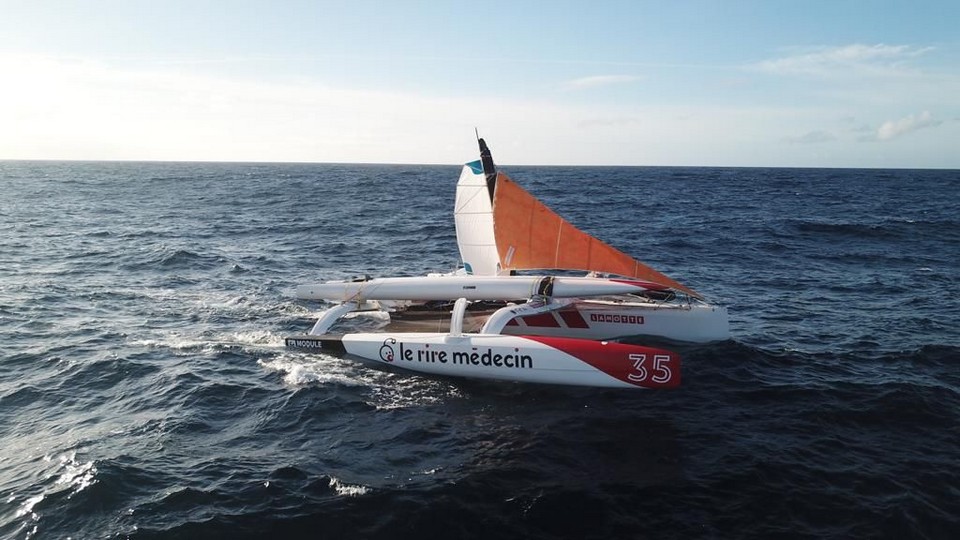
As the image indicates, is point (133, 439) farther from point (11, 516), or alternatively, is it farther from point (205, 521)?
point (205, 521)

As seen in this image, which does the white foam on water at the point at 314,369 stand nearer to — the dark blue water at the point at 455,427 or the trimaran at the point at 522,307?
the dark blue water at the point at 455,427

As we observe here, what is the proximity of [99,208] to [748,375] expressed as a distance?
56.4 m

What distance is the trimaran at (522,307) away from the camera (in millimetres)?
14766

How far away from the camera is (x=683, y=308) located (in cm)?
1814

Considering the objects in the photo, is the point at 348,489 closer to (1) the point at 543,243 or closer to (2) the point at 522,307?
(2) the point at 522,307

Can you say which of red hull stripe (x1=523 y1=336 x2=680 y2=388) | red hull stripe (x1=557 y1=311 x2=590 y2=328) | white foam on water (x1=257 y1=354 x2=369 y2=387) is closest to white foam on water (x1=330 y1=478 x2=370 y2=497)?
white foam on water (x1=257 y1=354 x2=369 y2=387)

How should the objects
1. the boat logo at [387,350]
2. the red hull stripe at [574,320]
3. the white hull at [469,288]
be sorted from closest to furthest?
the boat logo at [387,350] < the white hull at [469,288] < the red hull stripe at [574,320]

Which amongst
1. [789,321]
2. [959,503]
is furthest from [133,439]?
[789,321]

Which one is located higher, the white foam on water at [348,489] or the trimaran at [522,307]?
the trimaran at [522,307]

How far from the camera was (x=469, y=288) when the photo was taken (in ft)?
58.0

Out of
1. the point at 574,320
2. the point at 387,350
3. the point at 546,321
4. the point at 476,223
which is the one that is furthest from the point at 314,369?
the point at 574,320

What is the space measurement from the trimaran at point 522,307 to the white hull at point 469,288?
0.03 m

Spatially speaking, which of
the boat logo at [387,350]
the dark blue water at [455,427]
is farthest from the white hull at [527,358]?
the dark blue water at [455,427]

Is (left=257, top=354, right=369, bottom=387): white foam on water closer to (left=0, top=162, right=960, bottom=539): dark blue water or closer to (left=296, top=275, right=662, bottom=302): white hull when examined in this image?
(left=0, top=162, right=960, bottom=539): dark blue water
